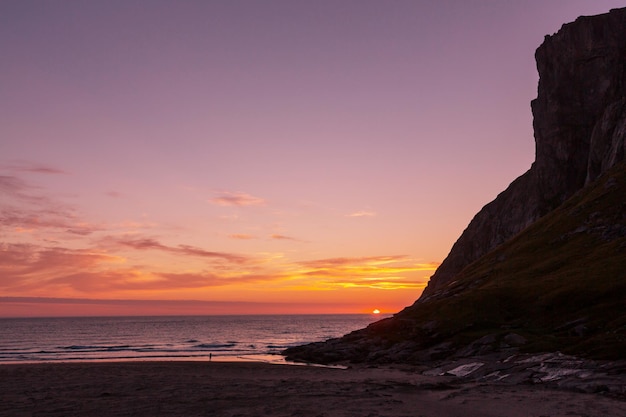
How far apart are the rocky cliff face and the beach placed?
4006 inches

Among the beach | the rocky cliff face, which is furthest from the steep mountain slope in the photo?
the rocky cliff face

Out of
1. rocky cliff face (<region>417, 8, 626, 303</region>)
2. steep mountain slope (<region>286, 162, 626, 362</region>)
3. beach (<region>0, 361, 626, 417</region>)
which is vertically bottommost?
beach (<region>0, 361, 626, 417</region>)

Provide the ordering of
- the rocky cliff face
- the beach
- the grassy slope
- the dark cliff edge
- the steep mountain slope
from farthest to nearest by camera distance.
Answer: the rocky cliff face < the dark cliff edge < the steep mountain slope < the grassy slope < the beach

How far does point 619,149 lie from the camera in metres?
127

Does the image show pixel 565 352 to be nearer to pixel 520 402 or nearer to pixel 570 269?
pixel 520 402

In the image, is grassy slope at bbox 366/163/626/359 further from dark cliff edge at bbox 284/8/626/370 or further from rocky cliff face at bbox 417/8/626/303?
rocky cliff face at bbox 417/8/626/303

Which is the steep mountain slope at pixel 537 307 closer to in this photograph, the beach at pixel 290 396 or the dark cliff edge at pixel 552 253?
the dark cliff edge at pixel 552 253

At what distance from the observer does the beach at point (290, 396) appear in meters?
31.7

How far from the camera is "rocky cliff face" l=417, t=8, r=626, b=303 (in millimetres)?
150000

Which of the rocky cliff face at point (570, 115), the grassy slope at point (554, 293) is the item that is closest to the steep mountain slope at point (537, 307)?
the grassy slope at point (554, 293)

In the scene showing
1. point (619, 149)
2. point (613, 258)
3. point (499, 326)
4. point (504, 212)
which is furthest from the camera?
point (504, 212)

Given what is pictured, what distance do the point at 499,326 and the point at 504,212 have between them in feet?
377

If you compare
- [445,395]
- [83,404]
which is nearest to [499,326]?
[445,395]

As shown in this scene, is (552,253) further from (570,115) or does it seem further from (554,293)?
(570,115)
